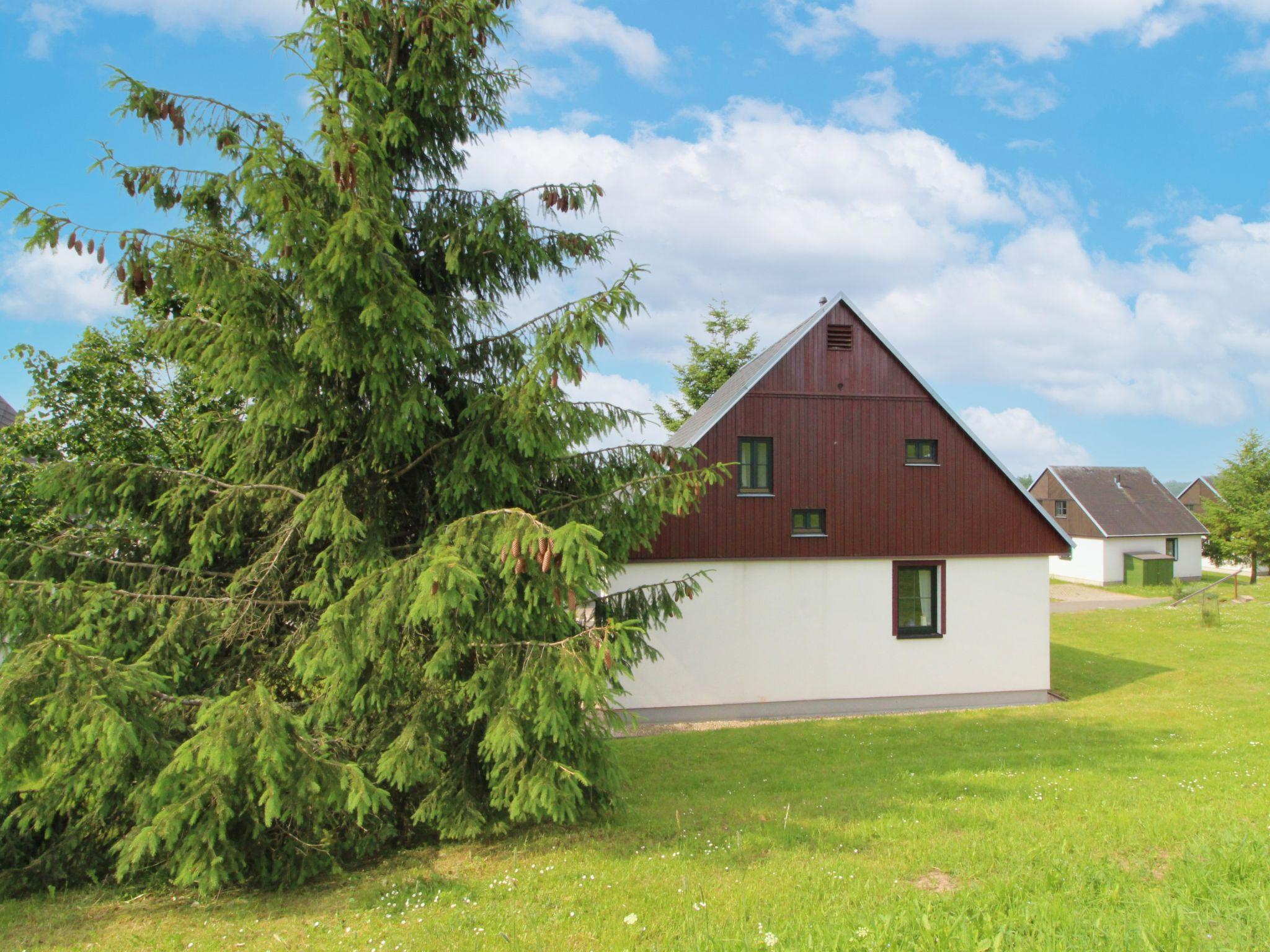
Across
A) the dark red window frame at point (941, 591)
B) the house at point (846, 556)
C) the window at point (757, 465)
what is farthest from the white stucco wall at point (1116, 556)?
the window at point (757, 465)

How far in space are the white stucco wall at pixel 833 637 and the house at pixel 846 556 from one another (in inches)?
1.2

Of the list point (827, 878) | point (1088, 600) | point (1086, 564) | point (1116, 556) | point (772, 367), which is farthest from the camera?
point (1086, 564)

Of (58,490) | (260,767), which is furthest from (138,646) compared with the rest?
(260,767)

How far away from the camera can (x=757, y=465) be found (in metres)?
15.4

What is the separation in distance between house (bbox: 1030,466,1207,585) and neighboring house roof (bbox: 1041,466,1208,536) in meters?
0.04

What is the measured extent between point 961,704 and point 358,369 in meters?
14.1

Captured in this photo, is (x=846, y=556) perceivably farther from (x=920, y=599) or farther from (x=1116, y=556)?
(x=1116, y=556)

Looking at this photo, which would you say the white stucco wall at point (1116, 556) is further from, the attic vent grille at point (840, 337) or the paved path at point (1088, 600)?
the attic vent grille at point (840, 337)

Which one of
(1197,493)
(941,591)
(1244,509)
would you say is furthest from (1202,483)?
(941,591)

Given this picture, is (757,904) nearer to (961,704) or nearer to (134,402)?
(134,402)

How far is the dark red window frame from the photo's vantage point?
52.0 ft

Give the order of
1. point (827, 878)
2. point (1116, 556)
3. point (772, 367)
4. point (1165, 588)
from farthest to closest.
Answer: point (1116, 556)
point (1165, 588)
point (772, 367)
point (827, 878)

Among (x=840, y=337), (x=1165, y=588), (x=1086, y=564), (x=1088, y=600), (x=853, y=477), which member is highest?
(x=840, y=337)

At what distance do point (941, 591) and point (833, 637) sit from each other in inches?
98.3
